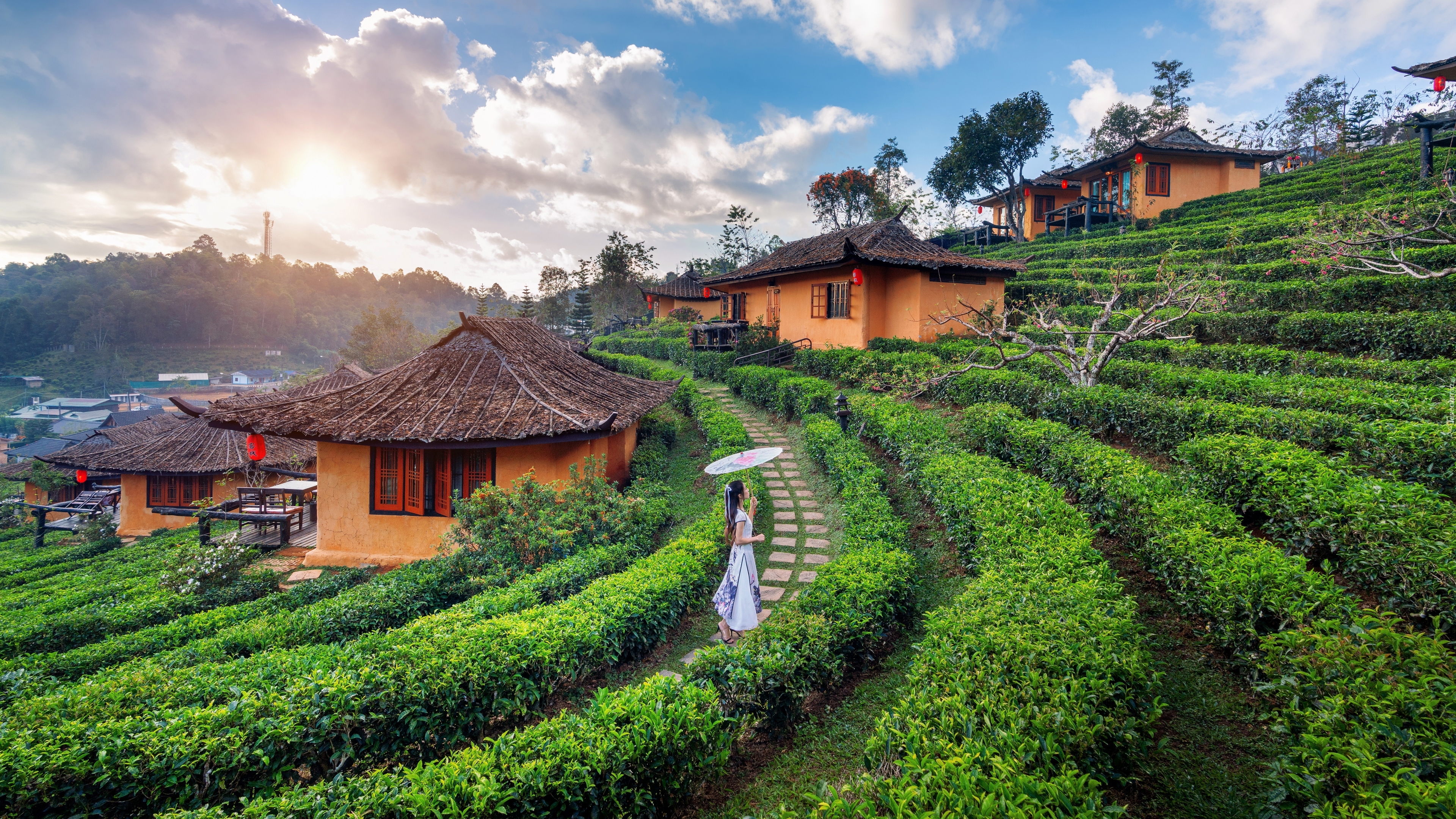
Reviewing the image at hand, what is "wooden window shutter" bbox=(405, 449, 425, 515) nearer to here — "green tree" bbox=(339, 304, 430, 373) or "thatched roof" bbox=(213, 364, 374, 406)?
"thatched roof" bbox=(213, 364, 374, 406)

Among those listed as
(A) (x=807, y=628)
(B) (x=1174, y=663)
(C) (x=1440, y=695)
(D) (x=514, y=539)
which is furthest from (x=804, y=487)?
(C) (x=1440, y=695)

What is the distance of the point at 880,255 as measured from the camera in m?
17.9

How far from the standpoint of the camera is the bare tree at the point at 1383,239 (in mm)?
10586

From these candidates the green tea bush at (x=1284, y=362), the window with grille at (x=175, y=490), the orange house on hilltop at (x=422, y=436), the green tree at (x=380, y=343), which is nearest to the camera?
the green tea bush at (x=1284, y=362)

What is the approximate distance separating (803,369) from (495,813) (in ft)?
56.6

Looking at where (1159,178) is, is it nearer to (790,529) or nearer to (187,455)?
(790,529)

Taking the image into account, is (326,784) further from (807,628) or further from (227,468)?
(227,468)

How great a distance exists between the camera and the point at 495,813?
10.8ft

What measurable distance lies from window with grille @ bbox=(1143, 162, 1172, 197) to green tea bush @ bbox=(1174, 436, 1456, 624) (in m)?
28.2

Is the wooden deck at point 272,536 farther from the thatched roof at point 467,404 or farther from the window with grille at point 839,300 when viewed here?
the window with grille at point 839,300

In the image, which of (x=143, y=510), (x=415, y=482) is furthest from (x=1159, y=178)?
(x=143, y=510)

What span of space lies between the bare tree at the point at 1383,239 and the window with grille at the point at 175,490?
1250 inches

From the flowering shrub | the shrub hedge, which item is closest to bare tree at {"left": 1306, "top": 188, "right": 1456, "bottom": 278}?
the shrub hedge

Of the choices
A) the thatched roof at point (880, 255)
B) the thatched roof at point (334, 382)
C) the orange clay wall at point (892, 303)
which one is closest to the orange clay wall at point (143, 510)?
the thatched roof at point (334, 382)
